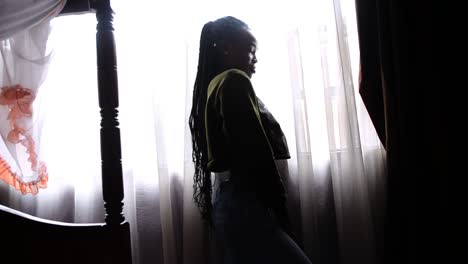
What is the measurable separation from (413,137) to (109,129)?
3.52ft

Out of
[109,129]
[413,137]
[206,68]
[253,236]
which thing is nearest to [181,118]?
[206,68]

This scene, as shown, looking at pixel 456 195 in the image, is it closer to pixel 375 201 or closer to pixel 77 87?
pixel 375 201

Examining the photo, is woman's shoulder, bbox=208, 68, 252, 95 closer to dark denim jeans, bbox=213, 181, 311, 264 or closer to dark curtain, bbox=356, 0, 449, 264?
dark denim jeans, bbox=213, 181, 311, 264

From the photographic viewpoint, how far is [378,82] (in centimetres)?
137

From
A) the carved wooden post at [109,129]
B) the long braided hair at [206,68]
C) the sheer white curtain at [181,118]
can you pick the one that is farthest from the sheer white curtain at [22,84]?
the long braided hair at [206,68]

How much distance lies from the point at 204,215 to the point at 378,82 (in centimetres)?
85

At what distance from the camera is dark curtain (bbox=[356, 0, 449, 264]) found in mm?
1270

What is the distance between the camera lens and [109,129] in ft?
3.03

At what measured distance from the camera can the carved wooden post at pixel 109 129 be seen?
3.02 feet

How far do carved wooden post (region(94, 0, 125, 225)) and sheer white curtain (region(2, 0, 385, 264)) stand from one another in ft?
1.56

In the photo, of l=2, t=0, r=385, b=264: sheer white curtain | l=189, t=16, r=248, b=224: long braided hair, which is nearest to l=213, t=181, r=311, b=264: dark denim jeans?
l=189, t=16, r=248, b=224: long braided hair

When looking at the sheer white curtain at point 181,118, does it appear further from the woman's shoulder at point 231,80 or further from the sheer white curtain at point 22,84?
the woman's shoulder at point 231,80

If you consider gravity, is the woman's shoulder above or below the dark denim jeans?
above

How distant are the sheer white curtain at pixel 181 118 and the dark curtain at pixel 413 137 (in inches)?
5.4
